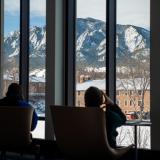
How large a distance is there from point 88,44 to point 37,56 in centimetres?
101

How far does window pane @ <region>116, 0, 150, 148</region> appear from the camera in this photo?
16.7 ft

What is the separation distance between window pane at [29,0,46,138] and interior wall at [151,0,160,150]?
1.96 metres

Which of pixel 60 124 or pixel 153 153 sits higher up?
pixel 60 124

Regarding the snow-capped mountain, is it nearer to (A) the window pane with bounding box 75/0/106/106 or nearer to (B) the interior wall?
(A) the window pane with bounding box 75/0/106/106

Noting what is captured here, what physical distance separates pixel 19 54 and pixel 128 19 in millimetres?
2126

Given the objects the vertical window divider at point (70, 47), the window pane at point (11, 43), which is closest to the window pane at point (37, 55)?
the window pane at point (11, 43)

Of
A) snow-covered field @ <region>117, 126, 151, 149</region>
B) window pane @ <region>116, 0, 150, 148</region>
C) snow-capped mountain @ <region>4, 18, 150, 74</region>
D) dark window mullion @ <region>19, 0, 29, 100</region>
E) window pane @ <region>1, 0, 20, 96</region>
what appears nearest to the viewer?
snow-covered field @ <region>117, 126, 151, 149</region>

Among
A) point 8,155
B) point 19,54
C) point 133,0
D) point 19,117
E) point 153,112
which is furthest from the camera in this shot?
point 19,54

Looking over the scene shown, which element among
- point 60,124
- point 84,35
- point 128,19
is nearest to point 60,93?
point 84,35

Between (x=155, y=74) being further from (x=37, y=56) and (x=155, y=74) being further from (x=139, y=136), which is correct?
(x=37, y=56)

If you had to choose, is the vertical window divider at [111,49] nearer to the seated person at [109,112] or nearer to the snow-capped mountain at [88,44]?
the snow-capped mountain at [88,44]

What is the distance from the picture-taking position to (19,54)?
648 centimetres

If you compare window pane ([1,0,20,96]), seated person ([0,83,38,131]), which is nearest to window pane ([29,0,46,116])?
window pane ([1,0,20,96])

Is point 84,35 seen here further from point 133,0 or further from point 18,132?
point 18,132
